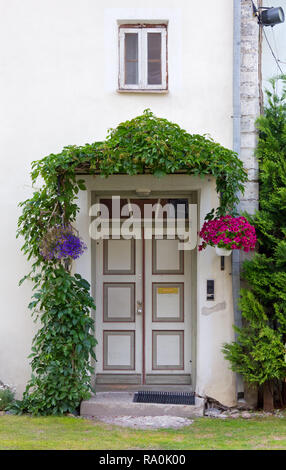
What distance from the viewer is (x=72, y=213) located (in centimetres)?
664

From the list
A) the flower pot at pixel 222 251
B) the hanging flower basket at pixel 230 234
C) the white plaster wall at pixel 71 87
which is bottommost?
the flower pot at pixel 222 251

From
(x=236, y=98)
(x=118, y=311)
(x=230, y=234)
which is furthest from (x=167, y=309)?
(x=236, y=98)

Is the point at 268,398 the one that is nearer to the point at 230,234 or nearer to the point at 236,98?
the point at 230,234

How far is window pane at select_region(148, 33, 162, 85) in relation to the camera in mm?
7031

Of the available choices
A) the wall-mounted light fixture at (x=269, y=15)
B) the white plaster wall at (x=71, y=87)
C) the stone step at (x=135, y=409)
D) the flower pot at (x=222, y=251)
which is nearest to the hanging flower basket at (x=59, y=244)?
the white plaster wall at (x=71, y=87)

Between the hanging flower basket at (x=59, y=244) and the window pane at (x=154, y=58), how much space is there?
2.24m

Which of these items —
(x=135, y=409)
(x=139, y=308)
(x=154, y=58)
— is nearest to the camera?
(x=135, y=409)

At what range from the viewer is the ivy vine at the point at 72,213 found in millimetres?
5961

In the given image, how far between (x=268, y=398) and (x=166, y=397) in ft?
4.01

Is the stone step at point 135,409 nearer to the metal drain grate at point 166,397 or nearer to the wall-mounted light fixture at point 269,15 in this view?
the metal drain grate at point 166,397

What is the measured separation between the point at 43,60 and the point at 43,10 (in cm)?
63

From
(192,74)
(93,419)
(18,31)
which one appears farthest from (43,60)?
(93,419)
